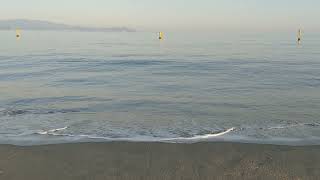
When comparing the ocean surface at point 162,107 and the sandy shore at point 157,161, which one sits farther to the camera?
the ocean surface at point 162,107

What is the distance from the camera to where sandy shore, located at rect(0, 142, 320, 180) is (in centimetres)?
881

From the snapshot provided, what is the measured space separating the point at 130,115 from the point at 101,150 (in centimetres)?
480

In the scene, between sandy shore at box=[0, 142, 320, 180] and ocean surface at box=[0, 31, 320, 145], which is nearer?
sandy shore at box=[0, 142, 320, 180]

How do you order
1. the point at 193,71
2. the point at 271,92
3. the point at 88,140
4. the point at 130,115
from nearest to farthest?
the point at 88,140
the point at 130,115
the point at 271,92
the point at 193,71

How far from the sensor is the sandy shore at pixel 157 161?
881 cm

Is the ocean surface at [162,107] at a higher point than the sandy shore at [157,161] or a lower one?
lower

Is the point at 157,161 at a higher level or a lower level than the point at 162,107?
higher

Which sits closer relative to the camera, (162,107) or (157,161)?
(157,161)

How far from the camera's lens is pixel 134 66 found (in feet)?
113

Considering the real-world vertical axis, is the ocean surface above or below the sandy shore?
below

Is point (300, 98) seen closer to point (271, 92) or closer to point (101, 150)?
point (271, 92)

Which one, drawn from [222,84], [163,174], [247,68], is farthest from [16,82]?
[163,174]

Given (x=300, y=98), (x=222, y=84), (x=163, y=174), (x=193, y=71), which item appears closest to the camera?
(x=163, y=174)

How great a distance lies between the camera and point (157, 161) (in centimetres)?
958
